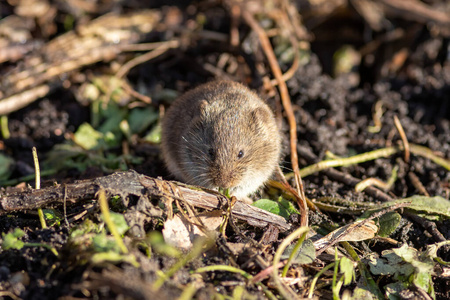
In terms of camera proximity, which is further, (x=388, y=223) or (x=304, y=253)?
(x=388, y=223)

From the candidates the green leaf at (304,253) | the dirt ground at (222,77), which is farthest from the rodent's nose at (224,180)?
the green leaf at (304,253)

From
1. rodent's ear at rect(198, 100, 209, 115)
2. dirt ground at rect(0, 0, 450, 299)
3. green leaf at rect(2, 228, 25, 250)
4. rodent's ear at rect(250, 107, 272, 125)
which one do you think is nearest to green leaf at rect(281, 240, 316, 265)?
dirt ground at rect(0, 0, 450, 299)

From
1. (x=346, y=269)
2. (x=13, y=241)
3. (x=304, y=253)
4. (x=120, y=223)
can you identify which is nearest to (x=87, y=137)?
(x=13, y=241)

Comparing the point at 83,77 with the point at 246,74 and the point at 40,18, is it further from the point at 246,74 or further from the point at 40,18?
the point at 246,74

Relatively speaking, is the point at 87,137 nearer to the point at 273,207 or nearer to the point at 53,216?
the point at 53,216

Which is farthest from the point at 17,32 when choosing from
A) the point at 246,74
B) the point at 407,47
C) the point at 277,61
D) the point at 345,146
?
the point at 407,47
